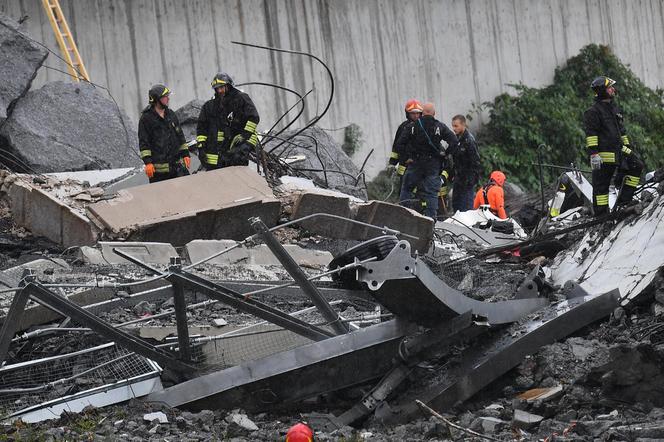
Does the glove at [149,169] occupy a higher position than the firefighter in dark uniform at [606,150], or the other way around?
the glove at [149,169]

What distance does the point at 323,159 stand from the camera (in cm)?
1545

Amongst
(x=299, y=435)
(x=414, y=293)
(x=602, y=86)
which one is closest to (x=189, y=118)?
(x=602, y=86)

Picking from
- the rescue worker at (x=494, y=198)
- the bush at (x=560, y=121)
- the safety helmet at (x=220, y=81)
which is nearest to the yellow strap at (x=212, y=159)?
the safety helmet at (x=220, y=81)

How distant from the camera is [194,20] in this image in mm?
18156

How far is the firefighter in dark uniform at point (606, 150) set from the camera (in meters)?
10.8

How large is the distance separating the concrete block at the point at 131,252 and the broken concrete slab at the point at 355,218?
1.94m

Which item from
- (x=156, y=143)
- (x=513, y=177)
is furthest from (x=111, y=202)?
(x=513, y=177)

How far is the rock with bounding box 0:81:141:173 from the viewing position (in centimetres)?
1294

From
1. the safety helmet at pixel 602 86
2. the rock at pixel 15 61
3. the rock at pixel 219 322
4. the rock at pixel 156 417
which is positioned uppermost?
the rock at pixel 15 61

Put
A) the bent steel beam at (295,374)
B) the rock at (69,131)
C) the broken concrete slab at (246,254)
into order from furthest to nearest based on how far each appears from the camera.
→ the rock at (69,131) → the broken concrete slab at (246,254) → the bent steel beam at (295,374)

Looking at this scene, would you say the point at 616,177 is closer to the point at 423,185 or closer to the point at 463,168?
the point at 423,185

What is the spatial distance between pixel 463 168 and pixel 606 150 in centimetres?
335

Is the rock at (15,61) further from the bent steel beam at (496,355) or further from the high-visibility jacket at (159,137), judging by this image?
the bent steel beam at (496,355)

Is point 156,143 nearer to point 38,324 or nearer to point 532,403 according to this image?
point 38,324
